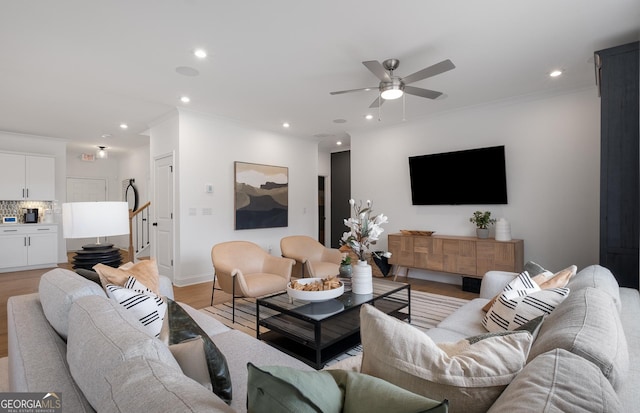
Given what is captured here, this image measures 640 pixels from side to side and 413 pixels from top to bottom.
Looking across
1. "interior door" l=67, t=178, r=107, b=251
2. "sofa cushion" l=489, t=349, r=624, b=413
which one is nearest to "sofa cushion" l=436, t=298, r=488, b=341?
"sofa cushion" l=489, t=349, r=624, b=413

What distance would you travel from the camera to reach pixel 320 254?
478 cm

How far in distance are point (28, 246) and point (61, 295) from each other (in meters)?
6.54

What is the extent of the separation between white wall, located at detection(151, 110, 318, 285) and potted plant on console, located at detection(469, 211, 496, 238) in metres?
3.37

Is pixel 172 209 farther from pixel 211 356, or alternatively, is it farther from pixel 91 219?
pixel 211 356

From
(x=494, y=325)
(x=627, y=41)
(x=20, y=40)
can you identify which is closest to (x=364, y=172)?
(x=627, y=41)

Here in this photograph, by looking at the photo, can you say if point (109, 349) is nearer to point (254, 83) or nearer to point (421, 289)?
point (254, 83)

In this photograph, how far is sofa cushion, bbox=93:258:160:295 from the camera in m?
1.85

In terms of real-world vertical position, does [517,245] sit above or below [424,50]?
below

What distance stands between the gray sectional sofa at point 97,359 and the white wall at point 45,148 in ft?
21.1

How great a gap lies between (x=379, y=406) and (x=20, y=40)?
12.9 feet

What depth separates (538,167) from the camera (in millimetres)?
4328

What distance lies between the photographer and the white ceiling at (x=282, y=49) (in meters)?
2.42

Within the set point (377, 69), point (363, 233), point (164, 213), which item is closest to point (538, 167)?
point (377, 69)

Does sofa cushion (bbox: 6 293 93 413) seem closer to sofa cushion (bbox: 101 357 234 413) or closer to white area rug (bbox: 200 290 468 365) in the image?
sofa cushion (bbox: 101 357 234 413)
